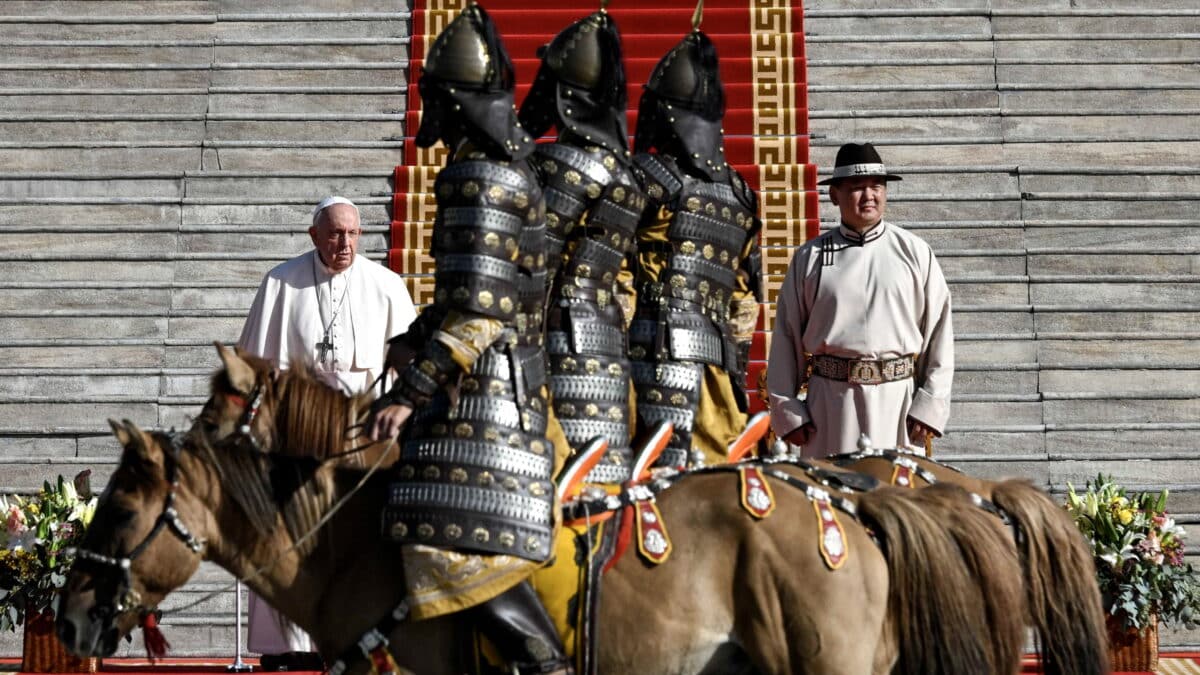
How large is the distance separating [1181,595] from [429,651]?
437 cm

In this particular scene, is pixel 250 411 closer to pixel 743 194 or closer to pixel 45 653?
pixel 743 194

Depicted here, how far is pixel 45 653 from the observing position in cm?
773

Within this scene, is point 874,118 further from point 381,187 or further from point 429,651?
point 429,651

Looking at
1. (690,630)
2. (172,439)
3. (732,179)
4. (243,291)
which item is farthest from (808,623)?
(243,291)

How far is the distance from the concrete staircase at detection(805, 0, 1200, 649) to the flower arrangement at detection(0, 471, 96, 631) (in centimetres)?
472

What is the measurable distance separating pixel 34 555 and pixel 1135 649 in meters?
5.01

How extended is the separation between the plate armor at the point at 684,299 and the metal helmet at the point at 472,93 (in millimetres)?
1296

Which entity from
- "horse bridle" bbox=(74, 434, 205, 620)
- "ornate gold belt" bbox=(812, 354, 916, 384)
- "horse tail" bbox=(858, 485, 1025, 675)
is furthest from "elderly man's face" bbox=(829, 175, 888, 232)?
"horse bridle" bbox=(74, 434, 205, 620)

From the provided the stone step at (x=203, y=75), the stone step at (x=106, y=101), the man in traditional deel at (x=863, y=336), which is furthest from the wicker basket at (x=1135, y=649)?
the stone step at (x=106, y=101)

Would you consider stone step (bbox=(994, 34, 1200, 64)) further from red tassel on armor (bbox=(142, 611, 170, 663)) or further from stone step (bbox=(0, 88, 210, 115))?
red tassel on armor (bbox=(142, 611, 170, 663))

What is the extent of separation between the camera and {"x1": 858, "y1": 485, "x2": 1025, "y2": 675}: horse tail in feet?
15.1

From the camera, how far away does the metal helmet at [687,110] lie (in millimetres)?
6062

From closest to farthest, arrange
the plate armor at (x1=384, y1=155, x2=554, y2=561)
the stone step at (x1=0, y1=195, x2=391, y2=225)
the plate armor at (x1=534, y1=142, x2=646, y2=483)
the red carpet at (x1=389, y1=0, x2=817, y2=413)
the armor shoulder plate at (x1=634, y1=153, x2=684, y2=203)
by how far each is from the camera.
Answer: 1. the plate armor at (x1=384, y1=155, x2=554, y2=561)
2. the plate armor at (x1=534, y1=142, x2=646, y2=483)
3. the armor shoulder plate at (x1=634, y1=153, x2=684, y2=203)
4. the red carpet at (x1=389, y1=0, x2=817, y2=413)
5. the stone step at (x1=0, y1=195, x2=391, y2=225)

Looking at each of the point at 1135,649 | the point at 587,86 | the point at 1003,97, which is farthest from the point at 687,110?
the point at 1003,97
